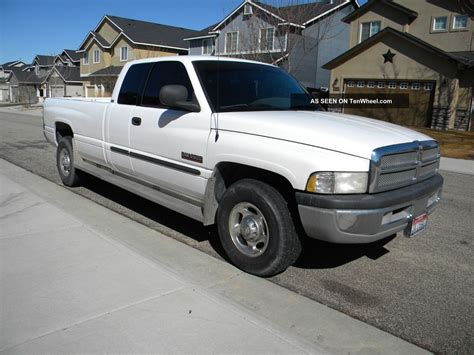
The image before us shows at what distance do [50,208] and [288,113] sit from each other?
136 inches

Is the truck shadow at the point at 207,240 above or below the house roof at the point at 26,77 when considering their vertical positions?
below

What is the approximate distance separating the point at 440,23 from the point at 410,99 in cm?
481

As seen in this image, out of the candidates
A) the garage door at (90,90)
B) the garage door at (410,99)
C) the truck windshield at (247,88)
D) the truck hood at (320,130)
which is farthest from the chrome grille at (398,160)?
the garage door at (90,90)

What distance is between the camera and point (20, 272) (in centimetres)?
389

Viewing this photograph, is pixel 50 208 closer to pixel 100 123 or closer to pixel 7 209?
pixel 7 209

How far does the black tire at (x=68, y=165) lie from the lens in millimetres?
6945

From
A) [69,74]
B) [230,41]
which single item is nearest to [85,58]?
[69,74]

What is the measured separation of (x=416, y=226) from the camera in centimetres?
395

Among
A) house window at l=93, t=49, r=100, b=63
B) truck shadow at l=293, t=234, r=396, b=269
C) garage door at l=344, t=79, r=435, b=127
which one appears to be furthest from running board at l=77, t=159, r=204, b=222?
house window at l=93, t=49, r=100, b=63

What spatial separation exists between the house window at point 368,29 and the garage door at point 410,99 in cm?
371

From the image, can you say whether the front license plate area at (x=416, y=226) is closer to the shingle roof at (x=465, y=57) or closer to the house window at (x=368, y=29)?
the shingle roof at (x=465, y=57)

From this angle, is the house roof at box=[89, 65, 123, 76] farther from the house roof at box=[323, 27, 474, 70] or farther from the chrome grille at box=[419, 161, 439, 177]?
the chrome grille at box=[419, 161, 439, 177]

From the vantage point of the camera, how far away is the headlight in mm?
3404

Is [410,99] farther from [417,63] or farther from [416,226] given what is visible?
[416,226]
